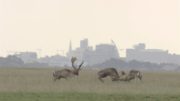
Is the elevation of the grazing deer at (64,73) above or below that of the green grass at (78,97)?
above

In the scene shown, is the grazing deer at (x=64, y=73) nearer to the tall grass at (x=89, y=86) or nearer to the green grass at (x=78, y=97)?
the tall grass at (x=89, y=86)

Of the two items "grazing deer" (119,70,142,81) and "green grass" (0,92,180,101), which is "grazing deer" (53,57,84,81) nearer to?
"grazing deer" (119,70,142,81)

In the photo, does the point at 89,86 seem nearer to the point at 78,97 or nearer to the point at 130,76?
the point at 130,76

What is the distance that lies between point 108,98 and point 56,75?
14.3 meters

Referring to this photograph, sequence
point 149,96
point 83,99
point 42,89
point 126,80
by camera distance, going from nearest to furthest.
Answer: point 83,99 → point 149,96 → point 42,89 → point 126,80

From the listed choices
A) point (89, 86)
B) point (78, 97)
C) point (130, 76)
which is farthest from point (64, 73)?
point (78, 97)

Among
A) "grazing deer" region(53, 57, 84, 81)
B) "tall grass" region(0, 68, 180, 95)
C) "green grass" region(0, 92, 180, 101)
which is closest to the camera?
"green grass" region(0, 92, 180, 101)

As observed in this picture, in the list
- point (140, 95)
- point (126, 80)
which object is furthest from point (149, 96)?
point (126, 80)

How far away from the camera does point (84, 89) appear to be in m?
30.6

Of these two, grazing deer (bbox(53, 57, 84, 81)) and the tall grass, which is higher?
grazing deer (bbox(53, 57, 84, 81))

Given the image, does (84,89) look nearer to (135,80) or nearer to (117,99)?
(117,99)

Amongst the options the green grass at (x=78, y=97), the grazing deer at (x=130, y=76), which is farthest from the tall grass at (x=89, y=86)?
the green grass at (x=78, y=97)

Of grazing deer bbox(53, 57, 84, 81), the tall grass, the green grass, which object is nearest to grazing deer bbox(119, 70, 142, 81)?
the tall grass

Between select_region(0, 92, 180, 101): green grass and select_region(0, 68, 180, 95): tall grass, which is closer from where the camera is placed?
select_region(0, 92, 180, 101): green grass
